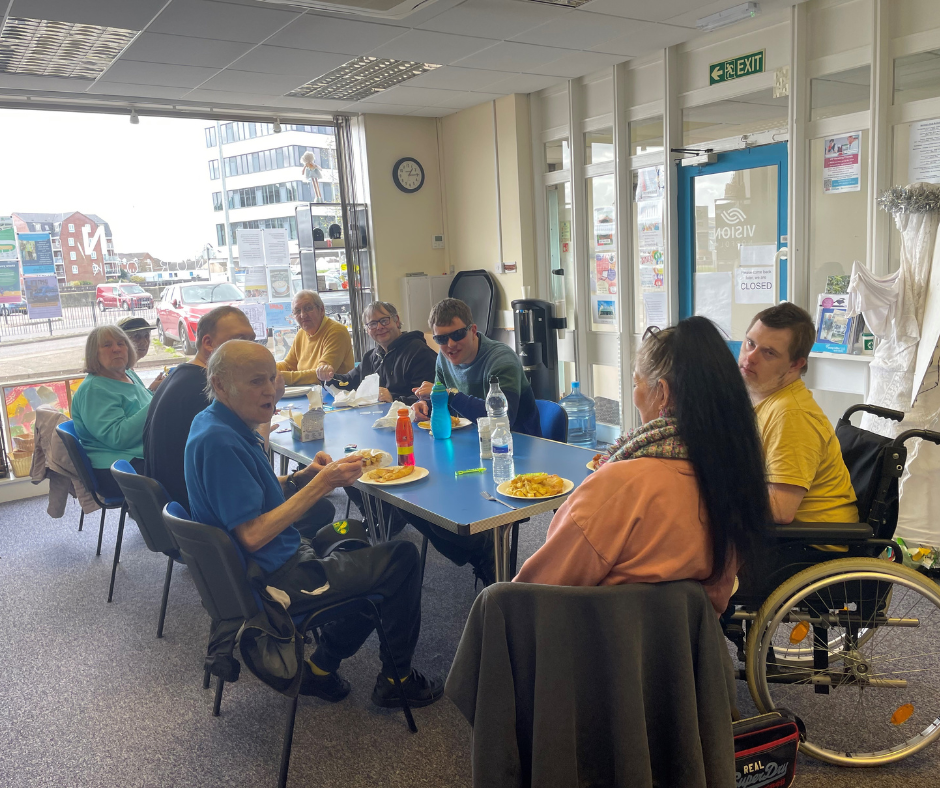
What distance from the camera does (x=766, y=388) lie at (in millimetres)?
2232

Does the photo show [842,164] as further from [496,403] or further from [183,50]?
[183,50]

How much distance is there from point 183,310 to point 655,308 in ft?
12.2

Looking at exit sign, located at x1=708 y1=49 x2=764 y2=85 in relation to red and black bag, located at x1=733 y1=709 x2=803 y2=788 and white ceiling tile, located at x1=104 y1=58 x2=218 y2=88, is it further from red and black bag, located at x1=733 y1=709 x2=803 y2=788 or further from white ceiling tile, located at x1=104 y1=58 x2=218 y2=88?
red and black bag, located at x1=733 y1=709 x2=803 y2=788

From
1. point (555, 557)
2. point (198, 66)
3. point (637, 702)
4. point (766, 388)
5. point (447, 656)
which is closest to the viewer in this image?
point (637, 702)

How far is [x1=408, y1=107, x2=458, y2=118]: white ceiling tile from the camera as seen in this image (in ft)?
20.8

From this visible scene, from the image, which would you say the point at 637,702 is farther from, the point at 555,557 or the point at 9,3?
the point at 9,3

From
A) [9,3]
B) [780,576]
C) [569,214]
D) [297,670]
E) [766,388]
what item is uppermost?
[9,3]

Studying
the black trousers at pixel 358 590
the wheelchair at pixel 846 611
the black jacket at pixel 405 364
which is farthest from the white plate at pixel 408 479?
the black jacket at pixel 405 364

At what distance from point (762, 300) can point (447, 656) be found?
3129 mm

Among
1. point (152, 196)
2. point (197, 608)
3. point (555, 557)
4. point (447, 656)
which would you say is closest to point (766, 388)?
point (555, 557)

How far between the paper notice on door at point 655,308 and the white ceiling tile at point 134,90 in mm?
3576

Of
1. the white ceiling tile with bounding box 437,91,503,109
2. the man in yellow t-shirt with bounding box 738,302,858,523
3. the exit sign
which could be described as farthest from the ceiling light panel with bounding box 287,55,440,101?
the man in yellow t-shirt with bounding box 738,302,858,523

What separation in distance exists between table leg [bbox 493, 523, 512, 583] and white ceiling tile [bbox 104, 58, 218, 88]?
3.82 meters

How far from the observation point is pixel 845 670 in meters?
2.12
